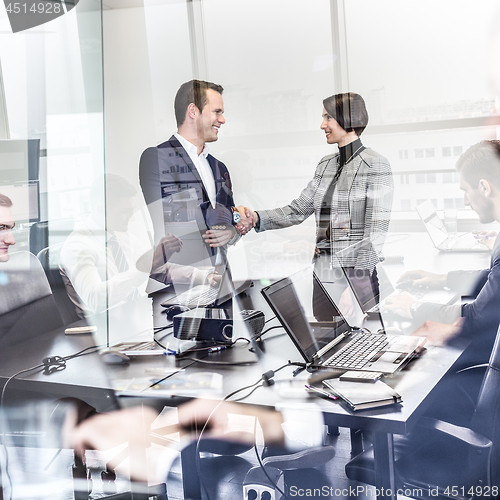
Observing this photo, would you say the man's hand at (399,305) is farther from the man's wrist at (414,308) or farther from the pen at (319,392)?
the pen at (319,392)

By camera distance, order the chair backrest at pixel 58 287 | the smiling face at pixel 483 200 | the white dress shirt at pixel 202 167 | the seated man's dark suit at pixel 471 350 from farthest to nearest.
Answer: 1. the white dress shirt at pixel 202 167
2. the chair backrest at pixel 58 287
3. the smiling face at pixel 483 200
4. the seated man's dark suit at pixel 471 350

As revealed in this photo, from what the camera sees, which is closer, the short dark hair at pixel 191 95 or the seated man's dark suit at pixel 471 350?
the seated man's dark suit at pixel 471 350

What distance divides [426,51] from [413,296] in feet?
3.91

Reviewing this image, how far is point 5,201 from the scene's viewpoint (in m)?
2.17

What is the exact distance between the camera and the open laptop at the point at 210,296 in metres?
1.73

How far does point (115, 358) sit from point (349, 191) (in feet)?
4.59

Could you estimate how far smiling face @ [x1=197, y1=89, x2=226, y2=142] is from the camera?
2.73m

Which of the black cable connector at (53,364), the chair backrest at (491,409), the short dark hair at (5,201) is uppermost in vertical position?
the short dark hair at (5,201)

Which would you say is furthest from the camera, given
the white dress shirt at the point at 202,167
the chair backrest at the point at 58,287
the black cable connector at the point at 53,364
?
the white dress shirt at the point at 202,167

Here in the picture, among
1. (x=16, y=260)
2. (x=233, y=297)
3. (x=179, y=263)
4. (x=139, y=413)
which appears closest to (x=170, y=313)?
(x=233, y=297)

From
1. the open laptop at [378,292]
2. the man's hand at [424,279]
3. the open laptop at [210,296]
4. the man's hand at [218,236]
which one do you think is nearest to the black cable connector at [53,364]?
the open laptop at [210,296]

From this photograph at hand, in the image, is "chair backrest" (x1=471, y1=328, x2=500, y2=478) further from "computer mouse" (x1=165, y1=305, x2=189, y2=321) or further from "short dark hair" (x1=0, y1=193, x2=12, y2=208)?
"short dark hair" (x1=0, y1=193, x2=12, y2=208)

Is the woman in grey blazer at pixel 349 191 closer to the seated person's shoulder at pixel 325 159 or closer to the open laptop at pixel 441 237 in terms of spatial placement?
the seated person's shoulder at pixel 325 159

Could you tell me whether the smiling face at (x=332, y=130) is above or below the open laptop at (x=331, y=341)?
above
